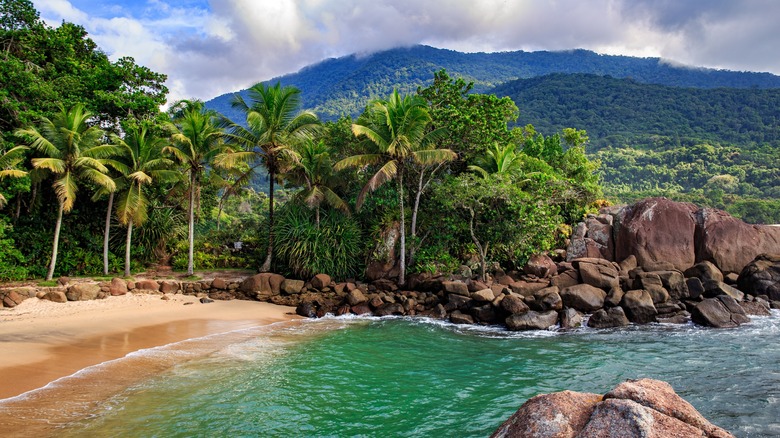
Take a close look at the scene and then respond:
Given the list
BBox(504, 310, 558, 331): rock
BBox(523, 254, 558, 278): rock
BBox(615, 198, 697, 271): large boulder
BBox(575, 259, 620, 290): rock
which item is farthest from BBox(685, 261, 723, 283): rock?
BBox(504, 310, 558, 331): rock

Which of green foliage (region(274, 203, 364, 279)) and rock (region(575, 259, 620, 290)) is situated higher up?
green foliage (region(274, 203, 364, 279))

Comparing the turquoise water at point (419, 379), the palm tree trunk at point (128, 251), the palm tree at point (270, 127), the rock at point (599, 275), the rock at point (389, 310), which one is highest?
the palm tree at point (270, 127)

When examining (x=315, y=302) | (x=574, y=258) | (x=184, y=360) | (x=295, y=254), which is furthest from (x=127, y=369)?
(x=574, y=258)

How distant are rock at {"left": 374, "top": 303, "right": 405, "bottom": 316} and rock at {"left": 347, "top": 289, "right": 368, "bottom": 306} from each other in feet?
2.90

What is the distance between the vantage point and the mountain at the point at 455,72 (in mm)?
133125

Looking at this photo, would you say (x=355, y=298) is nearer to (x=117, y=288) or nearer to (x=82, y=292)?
(x=117, y=288)

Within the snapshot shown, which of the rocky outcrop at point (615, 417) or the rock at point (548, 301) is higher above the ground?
the rocky outcrop at point (615, 417)

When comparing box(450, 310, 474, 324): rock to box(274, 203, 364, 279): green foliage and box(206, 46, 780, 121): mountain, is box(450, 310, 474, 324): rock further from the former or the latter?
box(206, 46, 780, 121): mountain

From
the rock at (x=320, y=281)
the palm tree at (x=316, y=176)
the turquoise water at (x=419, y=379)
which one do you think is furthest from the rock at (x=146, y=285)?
the palm tree at (x=316, y=176)

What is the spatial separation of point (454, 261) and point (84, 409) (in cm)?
1803

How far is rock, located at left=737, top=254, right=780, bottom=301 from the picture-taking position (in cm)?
2172

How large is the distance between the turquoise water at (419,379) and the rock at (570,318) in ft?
1.65

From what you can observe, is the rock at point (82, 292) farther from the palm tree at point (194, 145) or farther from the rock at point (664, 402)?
the rock at point (664, 402)

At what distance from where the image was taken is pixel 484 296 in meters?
20.8
